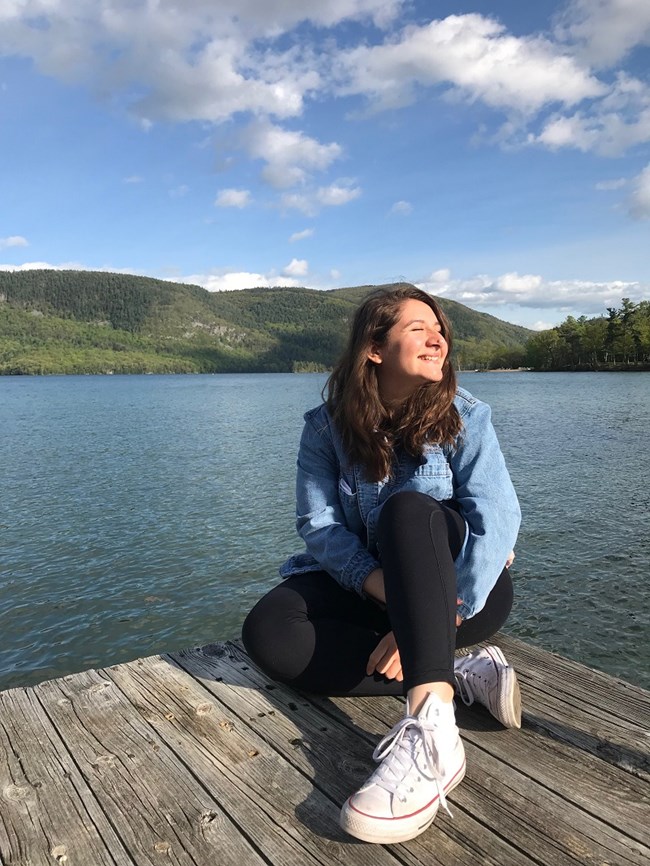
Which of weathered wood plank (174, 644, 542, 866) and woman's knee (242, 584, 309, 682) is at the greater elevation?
woman's knee (242, 584, 309, 682)

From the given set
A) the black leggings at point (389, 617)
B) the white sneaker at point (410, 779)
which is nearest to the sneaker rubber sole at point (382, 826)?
the white sneaker at point (410, 779)

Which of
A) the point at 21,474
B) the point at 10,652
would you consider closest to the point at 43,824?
the point at 10,652

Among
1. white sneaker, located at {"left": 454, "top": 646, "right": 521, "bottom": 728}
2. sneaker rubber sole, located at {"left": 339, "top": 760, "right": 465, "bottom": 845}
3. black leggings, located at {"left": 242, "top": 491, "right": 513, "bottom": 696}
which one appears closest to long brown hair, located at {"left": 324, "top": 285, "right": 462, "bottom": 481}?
black leggings, located at {"left": 242, "top": 491, "right": 513, "bottom": 696}

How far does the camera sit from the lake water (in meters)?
8.27

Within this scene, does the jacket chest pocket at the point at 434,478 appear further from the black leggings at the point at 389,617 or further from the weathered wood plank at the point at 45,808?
the weathered wood plank at the point at 45,808

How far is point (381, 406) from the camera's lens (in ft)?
11.6

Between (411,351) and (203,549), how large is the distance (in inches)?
372

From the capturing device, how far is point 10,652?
319 inches

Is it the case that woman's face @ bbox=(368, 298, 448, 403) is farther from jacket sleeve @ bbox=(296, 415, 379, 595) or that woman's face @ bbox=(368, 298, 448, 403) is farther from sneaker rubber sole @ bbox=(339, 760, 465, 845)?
sneaker rubber sole @ bbox=(339, 760, 465, 845)

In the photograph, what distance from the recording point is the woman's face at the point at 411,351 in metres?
3.46

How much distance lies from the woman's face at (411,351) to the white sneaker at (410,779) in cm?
164

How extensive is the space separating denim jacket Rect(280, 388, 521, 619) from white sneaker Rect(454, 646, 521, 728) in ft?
0.96

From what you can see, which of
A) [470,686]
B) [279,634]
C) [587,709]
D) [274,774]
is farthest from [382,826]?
[587,709]

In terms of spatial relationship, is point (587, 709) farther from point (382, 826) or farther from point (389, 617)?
point (382, 826)
